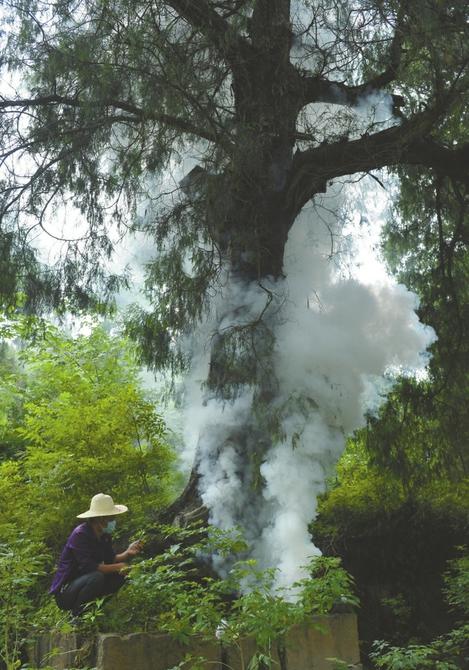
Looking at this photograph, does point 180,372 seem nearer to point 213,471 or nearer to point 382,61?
point 213,471

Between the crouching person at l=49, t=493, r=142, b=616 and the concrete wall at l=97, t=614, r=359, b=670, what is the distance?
48 cm

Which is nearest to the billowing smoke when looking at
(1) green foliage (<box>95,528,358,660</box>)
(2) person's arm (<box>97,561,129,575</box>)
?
(1) green foliage (<box>95,528,358,660</box>)

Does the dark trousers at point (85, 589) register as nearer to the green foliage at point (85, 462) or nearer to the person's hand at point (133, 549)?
the person's hand at point (133, 549)

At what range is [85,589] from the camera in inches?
208

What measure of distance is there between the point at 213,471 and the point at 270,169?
3.10m

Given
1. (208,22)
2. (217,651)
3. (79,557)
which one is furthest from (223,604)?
(208,22)

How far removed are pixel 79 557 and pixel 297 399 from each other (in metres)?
2.69

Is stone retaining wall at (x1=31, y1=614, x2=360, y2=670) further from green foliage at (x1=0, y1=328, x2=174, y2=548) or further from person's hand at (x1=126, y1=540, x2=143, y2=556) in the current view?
green foliage at (x1=0, y1=328, x2=174, y2=548)

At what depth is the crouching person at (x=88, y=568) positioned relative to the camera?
5.30 meters

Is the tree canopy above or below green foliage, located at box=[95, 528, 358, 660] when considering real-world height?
above

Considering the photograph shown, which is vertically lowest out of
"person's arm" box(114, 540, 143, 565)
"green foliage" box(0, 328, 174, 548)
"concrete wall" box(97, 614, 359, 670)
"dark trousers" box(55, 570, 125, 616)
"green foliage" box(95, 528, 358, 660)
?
"concrete wall" box(97, 614, 359, 670)

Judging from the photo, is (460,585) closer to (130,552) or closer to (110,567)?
(130,552)

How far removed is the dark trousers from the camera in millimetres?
5281

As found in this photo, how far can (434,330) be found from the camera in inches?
329
